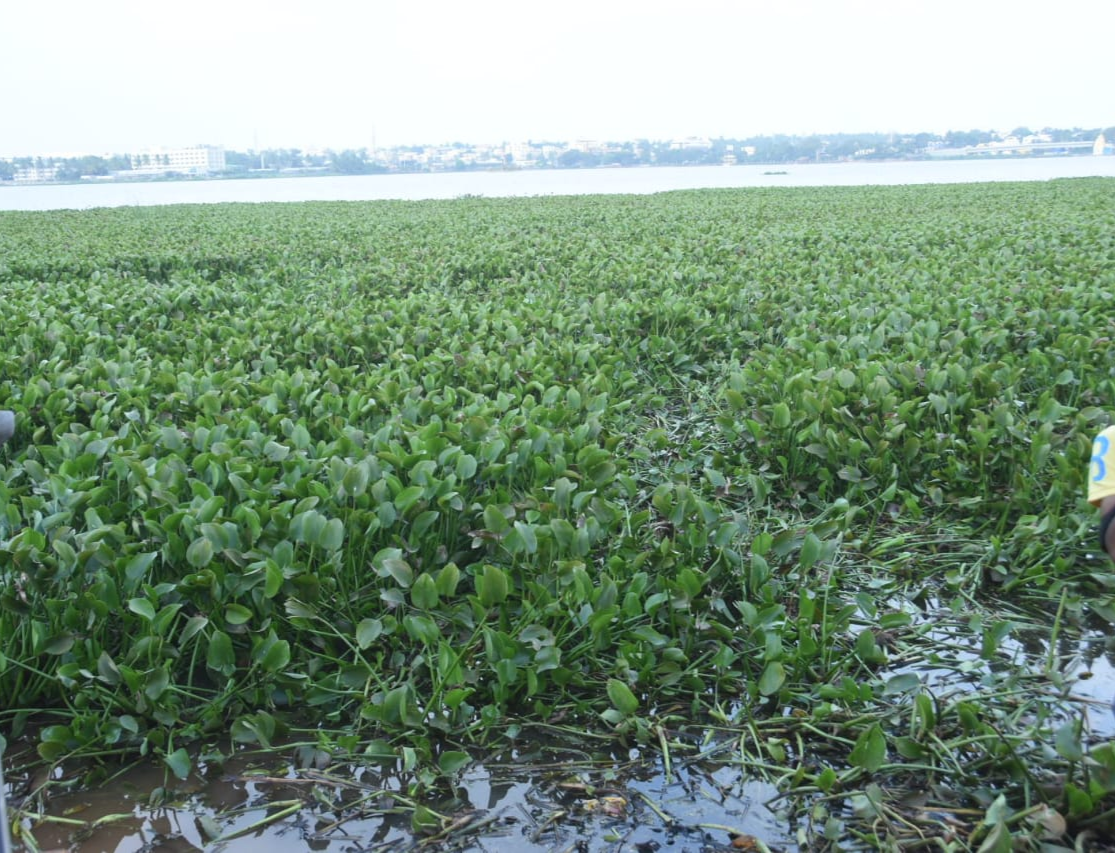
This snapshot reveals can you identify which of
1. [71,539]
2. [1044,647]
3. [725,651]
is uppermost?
[71,539]

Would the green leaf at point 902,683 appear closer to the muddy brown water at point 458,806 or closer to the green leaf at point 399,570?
the muddy brown water at point 458,806

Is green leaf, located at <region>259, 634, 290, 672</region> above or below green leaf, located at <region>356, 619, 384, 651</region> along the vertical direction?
below

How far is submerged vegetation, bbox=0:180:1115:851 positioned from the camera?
2223 millimetres

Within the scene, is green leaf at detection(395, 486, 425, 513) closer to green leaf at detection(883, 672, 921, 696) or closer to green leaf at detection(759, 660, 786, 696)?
green leaf at detection(759, 660, 786, 696)

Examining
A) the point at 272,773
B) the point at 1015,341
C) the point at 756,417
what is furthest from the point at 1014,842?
the point at 1015,341

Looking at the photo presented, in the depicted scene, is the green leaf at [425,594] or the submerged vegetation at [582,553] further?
the green leaf at [425,594]

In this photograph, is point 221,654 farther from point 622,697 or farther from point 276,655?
point 622,697

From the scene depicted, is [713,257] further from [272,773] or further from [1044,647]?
[272,773]

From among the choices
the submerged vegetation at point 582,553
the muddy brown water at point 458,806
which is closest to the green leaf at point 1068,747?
the submerged vegetation at point 582,553

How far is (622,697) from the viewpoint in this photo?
7.19ft

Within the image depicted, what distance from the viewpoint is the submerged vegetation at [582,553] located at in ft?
7.29

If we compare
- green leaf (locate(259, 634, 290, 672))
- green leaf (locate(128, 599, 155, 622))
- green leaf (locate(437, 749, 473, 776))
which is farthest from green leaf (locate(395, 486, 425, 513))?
green leaf (locate(437, 749, 473, 776))

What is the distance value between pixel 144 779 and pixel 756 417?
9.13ft

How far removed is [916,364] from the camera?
4.28m
